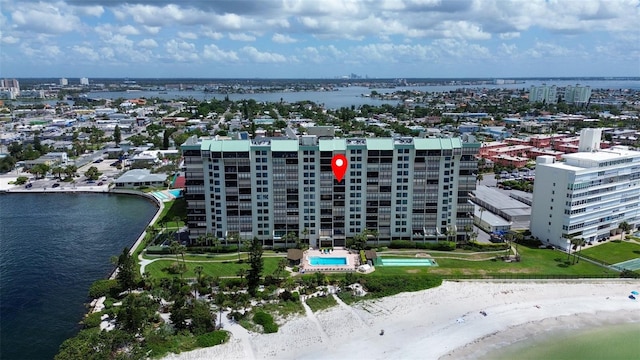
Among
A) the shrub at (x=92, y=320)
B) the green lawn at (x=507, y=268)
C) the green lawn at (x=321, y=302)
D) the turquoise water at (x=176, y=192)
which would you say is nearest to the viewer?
the shrub at (x=92, y=320)

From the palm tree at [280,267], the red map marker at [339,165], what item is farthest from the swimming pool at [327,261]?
the red map marker at [339,165]

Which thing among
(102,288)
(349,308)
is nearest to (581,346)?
(349,308)

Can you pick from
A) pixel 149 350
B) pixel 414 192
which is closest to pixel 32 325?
pixel 149 350

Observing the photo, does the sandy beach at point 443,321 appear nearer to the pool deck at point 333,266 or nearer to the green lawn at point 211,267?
the pool deck at point 333,266

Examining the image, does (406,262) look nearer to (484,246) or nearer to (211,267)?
(484,246)

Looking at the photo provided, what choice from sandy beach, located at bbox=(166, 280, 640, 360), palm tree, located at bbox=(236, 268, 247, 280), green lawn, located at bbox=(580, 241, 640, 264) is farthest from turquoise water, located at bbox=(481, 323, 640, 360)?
palm tree, located at bbox=(236, 268, 247, 280)

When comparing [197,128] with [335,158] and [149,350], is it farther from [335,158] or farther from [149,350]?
[149,350]
